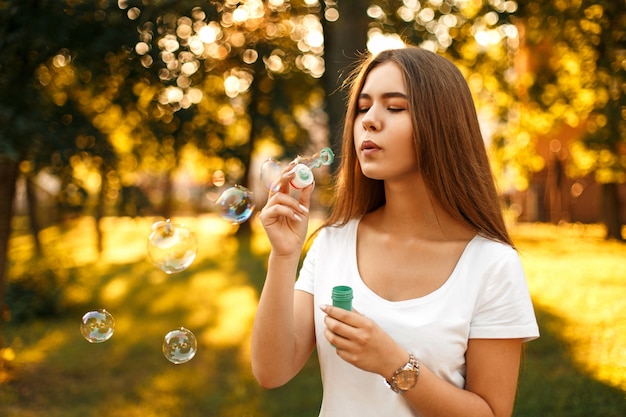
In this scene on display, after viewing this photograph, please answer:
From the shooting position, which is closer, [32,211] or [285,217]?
[285,217]

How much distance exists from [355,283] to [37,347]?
5952 millimetres

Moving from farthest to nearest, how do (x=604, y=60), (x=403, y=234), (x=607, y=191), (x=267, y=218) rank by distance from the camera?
1. (x=607, y=191)
2. (x=604, y=60)
3. (x=403, y=234)
4. (x=267, y=218)

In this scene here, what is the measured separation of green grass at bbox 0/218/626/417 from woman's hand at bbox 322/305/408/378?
10.5ft

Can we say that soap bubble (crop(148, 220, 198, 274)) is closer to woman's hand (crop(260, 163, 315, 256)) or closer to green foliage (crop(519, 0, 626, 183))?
woman's hand (crop(260, 163, 315, 256))

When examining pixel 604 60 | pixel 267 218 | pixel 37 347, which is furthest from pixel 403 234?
pixel 37 347

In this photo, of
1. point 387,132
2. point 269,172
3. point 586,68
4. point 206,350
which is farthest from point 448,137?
point 586,68

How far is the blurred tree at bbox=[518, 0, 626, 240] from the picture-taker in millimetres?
4922

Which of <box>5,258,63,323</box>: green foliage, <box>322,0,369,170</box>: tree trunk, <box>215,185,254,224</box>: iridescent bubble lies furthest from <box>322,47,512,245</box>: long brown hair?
<box>5,258,63,323</box>: green foliage

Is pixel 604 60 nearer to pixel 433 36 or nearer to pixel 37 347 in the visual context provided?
pixel 433 36

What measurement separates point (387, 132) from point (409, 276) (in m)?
0.41

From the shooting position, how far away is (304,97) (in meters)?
9.38

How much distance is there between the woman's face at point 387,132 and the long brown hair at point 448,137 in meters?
0.02

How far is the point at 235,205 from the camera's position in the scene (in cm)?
274

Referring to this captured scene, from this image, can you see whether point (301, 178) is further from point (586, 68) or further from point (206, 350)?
point (586, 68)
